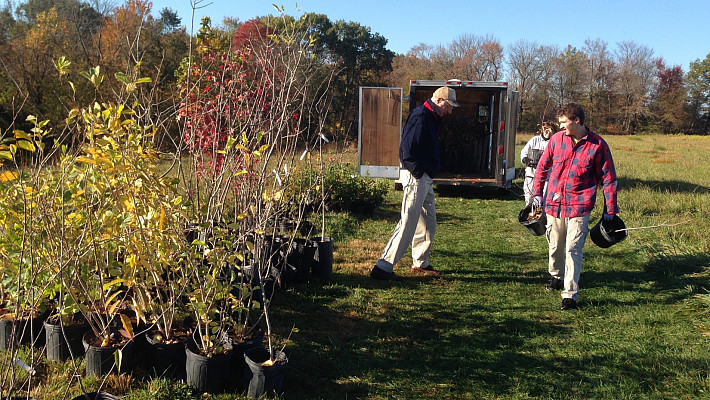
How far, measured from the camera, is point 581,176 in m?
4.62

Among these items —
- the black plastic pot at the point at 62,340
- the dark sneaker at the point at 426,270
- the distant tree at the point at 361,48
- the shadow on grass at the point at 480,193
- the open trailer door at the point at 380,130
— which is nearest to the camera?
the black plastic pot at the point at 62,340

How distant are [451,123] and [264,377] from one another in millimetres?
10101

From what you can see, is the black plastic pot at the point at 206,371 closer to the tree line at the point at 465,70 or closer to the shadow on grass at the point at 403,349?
the shadow on grass at the point at 403,349

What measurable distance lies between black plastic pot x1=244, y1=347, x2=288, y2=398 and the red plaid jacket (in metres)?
2.83

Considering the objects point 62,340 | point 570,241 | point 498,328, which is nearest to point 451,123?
point 570,241

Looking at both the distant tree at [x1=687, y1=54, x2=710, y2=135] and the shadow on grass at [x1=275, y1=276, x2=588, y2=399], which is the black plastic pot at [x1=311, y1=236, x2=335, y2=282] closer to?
the shadow on grass at [x1=275, y1=276, x2=588, y2=399]

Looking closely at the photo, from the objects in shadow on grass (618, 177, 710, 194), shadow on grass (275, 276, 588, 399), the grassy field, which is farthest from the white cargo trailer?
shadow on grass (275, 276, 588, 399)

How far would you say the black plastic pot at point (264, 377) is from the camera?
2.96 m

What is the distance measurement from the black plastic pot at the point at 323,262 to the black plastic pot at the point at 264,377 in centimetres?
207

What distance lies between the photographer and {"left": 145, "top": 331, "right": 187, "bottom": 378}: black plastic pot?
3137 mm

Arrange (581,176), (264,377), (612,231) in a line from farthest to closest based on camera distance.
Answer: (612,231)
(581,176)
(264,377)

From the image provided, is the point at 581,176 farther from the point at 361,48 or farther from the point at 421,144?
the point at 361,48

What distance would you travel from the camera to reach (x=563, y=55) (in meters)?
51.1

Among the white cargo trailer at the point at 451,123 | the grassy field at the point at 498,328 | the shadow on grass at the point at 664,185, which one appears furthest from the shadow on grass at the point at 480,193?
the grassy field at the point at 498,328
